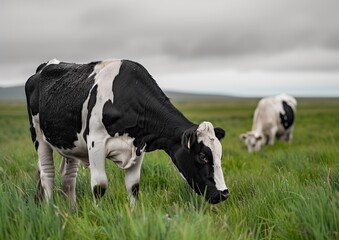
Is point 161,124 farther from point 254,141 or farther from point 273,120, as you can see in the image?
point 273,120

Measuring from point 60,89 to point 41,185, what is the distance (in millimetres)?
1278

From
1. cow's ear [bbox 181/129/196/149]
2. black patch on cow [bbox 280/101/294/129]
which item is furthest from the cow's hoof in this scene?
black patch on cow [bbox 280/101/294/129]

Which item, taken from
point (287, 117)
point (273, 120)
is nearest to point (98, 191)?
point (273, 120)

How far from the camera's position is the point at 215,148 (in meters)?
3.61

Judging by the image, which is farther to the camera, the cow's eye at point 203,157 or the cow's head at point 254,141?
the cow's head at point 254,141

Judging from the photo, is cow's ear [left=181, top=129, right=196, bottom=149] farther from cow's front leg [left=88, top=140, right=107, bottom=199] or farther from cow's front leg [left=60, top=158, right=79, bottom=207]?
cow's front leg [left=60, top=158, right=79, bottom=207]

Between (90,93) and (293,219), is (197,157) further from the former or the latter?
(90,93)

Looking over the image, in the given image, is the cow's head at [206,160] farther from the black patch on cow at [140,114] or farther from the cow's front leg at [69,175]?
the cow's front leg at [69,175]

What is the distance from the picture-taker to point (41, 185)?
16.5ft

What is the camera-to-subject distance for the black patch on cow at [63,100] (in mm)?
4383

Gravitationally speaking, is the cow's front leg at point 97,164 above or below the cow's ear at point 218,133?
below

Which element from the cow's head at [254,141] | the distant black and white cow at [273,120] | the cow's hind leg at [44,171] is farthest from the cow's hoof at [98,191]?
the distant black and white cow at [273,120]

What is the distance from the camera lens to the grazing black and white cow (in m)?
3.69

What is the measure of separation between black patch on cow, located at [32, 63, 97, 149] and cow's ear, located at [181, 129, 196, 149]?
1.27 meters
